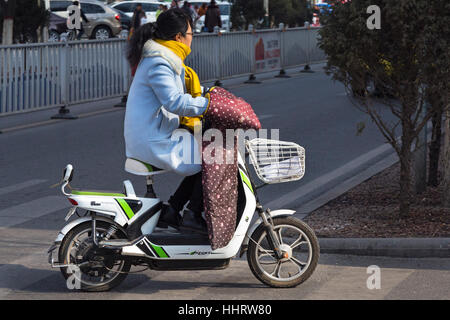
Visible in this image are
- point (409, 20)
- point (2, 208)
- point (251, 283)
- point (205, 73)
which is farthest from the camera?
point (205, 73)

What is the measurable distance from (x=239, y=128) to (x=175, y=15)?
809 mm

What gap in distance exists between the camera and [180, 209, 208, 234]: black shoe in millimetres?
5672

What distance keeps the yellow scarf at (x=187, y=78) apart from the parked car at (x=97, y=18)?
3310cm

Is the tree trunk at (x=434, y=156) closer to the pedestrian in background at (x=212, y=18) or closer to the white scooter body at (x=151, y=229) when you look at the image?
the white scooter body at (x=151, y=229)

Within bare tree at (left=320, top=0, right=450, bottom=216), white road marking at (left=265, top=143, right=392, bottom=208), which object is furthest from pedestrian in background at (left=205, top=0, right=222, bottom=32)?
bare tree at (left=320, top=0, right=450, bottom=216)

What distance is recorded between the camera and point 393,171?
10.1m

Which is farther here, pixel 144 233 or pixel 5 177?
pixel 5 177

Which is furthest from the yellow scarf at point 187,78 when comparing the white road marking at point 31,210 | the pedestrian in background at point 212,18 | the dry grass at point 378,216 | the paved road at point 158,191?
the pedestrian in background at point 212,18

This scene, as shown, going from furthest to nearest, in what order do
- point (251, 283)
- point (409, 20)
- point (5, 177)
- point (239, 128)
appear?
1. point (5, 177)
2. point (409, 20)
3. point (251, 283)
4. point (239, 128)

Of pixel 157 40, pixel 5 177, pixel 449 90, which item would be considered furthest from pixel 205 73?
pixel 157 40

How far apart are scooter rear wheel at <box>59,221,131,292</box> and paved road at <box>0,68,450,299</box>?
8 cm

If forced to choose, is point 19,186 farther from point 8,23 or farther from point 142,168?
point 8,23

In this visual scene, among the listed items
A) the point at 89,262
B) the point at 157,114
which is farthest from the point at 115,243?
the point at 157,114
